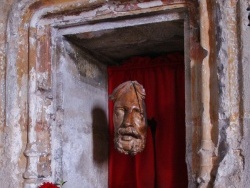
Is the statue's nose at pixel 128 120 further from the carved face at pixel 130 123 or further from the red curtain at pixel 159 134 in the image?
the red curtain at pixel 159 134

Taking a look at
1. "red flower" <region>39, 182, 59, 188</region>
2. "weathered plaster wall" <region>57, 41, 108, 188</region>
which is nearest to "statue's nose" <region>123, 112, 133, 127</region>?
"weathered plaster wall" <region>57, 41, 108, 188</region>

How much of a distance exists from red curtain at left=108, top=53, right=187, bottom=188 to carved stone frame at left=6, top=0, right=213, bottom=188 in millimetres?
618

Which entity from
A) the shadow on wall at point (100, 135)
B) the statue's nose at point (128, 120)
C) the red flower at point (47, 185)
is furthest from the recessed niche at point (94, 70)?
the statue's nose at point (128, 120)

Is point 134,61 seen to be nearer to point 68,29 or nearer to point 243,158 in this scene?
point 68,29

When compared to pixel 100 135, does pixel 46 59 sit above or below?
above

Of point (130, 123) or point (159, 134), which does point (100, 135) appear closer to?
point (159, 134)

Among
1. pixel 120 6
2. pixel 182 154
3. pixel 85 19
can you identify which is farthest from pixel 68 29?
pixel 182 154

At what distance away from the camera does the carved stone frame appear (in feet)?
6.98

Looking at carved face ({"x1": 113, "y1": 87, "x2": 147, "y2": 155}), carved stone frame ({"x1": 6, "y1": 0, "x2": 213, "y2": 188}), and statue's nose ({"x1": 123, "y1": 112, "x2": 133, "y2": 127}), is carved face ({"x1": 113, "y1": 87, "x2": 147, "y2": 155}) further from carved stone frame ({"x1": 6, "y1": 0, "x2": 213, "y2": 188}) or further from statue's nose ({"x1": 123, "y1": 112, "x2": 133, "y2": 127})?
carved stone frame ({"x1": 6, "y1": 0, "x2": 213, "y2": 188})

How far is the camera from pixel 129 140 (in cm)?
246

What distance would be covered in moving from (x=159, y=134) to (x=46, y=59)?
34.2 inches

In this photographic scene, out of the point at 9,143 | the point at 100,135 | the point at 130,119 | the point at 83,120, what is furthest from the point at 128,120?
the point at 9,143

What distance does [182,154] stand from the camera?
276 cm

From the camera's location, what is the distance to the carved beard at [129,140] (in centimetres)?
245
